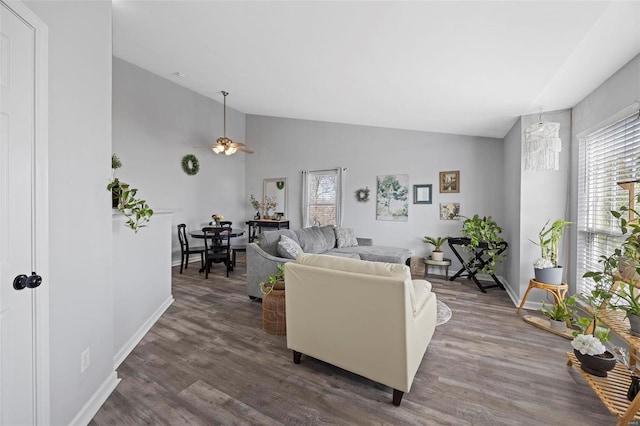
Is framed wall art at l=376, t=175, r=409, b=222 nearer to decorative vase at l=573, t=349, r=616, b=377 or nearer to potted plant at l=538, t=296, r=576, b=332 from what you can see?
potted plant at l=538, t=296, r=576, b=332

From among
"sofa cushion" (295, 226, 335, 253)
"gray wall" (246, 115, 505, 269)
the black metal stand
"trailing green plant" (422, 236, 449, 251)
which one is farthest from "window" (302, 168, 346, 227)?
the black metal stand

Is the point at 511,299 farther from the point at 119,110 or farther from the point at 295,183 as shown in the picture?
the point at 119,110

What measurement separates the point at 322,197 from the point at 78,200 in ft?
16.3

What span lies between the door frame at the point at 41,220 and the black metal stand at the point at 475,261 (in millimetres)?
4697

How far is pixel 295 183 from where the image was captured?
6.68 m

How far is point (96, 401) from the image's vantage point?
1717 mm

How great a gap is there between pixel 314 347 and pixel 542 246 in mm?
2922

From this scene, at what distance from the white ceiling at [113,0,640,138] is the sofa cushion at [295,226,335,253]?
213 cm

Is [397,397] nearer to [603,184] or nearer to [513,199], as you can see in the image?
[603,184]

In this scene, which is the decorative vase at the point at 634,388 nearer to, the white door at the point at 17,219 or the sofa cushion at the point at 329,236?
the white door at the point at 17,219

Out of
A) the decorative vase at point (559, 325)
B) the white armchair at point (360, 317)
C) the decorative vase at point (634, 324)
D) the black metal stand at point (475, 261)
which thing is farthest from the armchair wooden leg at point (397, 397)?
the black metal stand at point (475, 261)

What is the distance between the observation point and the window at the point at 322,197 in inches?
237

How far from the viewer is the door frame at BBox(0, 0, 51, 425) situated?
1.26 metres

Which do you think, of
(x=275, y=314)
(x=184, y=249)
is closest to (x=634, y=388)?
(x=275, y=314)
